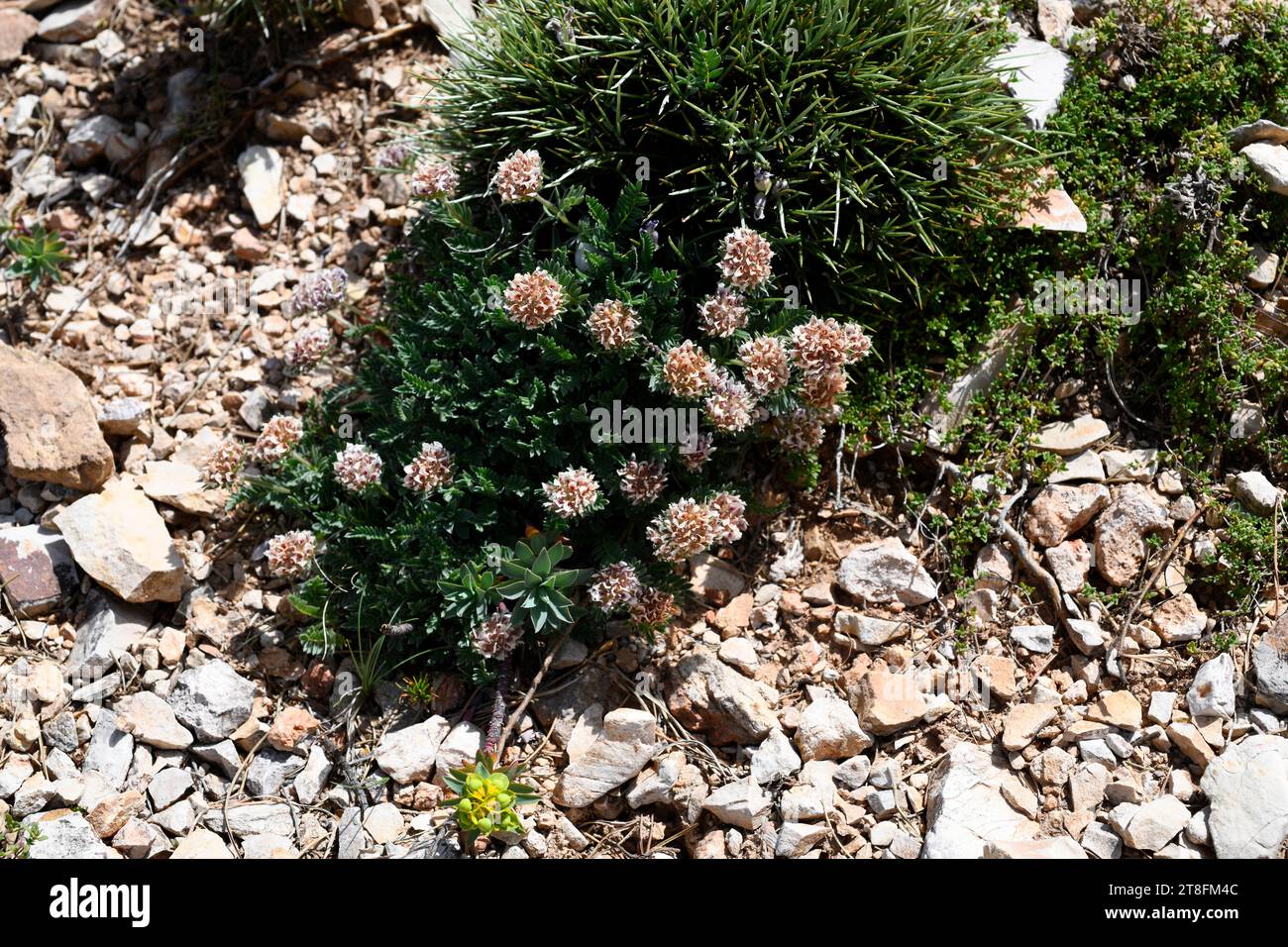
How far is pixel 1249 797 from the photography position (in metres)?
3.52

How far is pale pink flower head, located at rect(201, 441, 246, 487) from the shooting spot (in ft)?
14.2

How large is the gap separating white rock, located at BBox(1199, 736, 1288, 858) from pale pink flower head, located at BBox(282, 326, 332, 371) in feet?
12.8

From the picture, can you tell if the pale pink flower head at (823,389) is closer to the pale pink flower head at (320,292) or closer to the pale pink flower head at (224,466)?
the pale pink flower head at (320,292)

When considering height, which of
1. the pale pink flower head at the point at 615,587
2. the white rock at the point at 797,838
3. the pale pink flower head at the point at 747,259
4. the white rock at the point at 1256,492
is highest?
the pale pink flower head at the point at 747,259

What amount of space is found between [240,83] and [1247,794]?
5943mm

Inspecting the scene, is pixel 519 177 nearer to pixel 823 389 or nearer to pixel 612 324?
pixel 612 324

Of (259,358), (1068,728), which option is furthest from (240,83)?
(1068,728)

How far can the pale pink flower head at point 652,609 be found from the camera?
4031 millimetres

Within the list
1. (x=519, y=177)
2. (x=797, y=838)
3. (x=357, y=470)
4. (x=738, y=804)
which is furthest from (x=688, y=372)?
(x=797, y=838)

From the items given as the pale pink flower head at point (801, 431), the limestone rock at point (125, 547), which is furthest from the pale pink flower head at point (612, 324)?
the limestone rock at point (125, 547)

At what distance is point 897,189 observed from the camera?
4352 millimetres

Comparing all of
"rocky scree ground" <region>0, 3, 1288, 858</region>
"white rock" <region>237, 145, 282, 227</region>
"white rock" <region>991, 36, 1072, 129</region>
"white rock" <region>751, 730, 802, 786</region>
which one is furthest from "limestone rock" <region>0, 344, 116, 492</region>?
"white rock" <region>991, 36, 1072, 129</region>

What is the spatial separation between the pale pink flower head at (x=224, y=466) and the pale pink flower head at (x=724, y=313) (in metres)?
2.04
